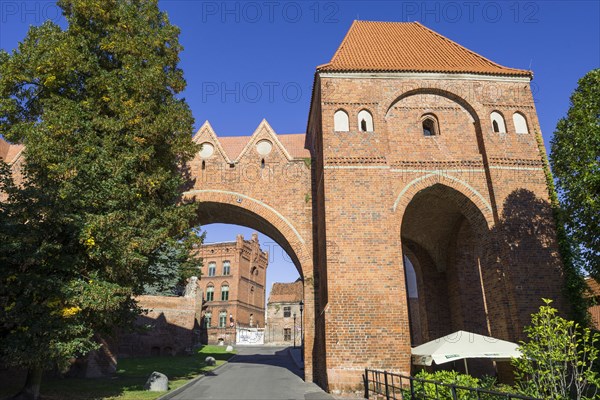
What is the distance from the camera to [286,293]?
57625 mm

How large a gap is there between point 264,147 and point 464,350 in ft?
35.2

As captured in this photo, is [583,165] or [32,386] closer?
[32,386]

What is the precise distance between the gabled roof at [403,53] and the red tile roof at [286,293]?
43148 mm

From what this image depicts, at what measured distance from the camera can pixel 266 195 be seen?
15.8 metres

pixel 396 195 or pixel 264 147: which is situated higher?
pixel 264 147

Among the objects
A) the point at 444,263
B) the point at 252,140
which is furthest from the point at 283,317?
the point at 252,140

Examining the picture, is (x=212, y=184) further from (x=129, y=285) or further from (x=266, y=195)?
(x=129, y=285)

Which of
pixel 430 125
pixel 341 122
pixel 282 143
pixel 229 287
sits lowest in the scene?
pixel 341 122

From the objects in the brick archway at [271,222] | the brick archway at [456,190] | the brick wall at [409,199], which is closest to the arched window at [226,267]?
the brick archway at [271,222]

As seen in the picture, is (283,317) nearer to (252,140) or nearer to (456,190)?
(252,140)

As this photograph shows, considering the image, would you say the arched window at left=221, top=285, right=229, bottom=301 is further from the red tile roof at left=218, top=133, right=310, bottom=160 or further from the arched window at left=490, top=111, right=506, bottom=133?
the arched window at left=490, top=111, right=506, bottom=133

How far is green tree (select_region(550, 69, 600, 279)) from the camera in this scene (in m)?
10.5

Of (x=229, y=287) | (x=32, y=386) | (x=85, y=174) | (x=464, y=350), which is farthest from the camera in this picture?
(x=229, y=287)

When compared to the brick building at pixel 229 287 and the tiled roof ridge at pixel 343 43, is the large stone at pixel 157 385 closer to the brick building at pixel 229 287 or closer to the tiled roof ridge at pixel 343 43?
the tiled roof ridge at pixel 343 43
